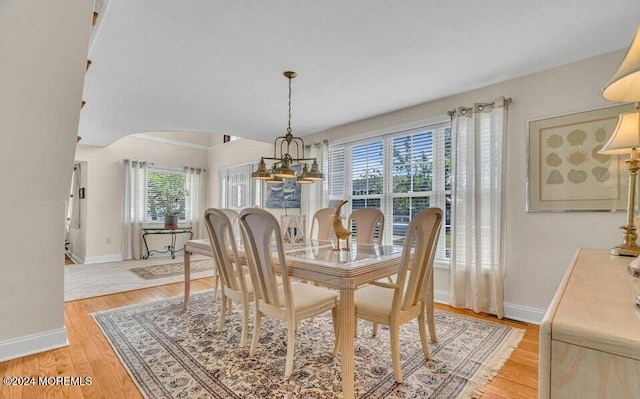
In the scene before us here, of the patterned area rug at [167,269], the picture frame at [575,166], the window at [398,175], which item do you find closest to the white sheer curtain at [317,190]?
the window at [398,175]

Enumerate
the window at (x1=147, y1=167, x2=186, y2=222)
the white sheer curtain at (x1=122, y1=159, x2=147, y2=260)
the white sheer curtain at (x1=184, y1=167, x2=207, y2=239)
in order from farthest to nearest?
the white sheer curtain at (x1=184, y1=167, x2=207, y2=239) → the window at (x1=147, y1=167, x2=186, y2=222) → the white sheer curtain at (x1=122, y1=159, x2=147, y2=260)

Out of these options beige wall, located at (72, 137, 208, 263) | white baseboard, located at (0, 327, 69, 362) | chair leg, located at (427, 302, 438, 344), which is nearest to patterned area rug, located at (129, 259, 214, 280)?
beige wall, located at (72, 137, 208, 263)

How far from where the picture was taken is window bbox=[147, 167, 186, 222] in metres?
6.75

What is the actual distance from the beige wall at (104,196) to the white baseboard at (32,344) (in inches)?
168

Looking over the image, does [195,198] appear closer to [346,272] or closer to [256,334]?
[256,334]

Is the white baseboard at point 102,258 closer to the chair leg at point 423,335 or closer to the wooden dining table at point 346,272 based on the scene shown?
the wooden dining table at point 346,272

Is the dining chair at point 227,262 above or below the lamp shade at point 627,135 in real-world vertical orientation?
below

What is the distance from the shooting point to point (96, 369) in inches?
79.0

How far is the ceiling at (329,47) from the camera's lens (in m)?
1.93

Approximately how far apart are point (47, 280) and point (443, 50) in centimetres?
370

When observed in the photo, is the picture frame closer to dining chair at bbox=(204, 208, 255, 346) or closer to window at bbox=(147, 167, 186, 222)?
dining chair at bbox=(204, 208, 255, 346)

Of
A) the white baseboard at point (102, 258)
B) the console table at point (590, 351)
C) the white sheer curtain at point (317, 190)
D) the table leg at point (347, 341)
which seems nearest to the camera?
the console table at point (590, 351)

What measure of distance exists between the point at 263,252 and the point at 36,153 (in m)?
1.81

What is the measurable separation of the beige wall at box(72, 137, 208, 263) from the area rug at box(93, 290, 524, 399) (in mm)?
3708
